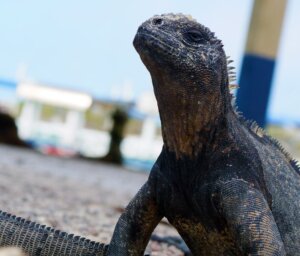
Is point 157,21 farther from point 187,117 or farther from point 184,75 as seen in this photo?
point 187,117

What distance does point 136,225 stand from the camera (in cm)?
307

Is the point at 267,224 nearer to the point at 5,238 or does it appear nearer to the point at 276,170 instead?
the point at 276,170

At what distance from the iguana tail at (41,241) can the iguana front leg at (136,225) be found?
0.39 ft

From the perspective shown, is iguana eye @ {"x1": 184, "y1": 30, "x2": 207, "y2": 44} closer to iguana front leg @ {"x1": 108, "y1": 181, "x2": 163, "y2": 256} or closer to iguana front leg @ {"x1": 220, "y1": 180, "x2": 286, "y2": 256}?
iguana front leg @ {"x1": 220, "y1": 180, "x2": 286, "y2": 256}

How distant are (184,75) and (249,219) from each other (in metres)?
0.58

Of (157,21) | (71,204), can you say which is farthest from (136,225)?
(71,204)

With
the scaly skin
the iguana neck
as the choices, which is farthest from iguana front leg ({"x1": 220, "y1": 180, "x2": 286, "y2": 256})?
the iguana neck

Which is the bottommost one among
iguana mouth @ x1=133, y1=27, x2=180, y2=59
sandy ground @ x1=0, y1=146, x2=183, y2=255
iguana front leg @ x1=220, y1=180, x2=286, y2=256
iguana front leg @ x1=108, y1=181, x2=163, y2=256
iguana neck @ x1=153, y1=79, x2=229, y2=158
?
sandy ground @ x1=0, y1=146, x2=183, y2=255

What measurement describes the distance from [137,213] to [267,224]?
0.64 meters

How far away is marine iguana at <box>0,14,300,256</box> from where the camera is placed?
2629mm

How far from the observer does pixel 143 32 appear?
263 centimetres

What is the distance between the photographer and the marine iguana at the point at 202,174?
2.63 metres

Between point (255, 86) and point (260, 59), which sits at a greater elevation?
point (260, 59)

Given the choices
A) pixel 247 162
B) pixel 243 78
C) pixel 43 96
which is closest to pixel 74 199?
pixel 247 162
